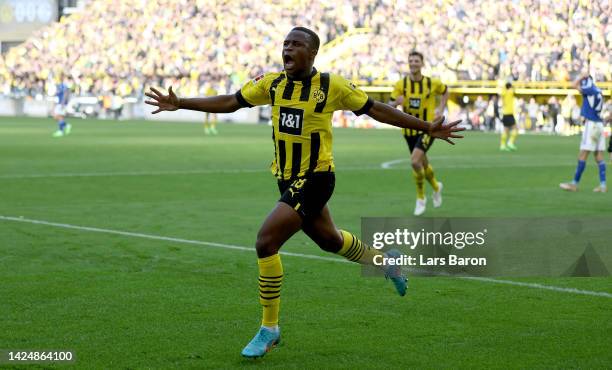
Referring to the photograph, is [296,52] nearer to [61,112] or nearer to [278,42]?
[61,112]

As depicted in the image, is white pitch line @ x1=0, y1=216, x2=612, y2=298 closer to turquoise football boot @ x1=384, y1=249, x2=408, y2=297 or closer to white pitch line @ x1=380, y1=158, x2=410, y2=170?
turquoise football boot @ x1=384, y1=249, x2=408, y2=297

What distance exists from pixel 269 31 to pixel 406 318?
187 feet

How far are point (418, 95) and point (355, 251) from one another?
8215 mm

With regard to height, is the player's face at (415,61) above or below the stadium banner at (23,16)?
above

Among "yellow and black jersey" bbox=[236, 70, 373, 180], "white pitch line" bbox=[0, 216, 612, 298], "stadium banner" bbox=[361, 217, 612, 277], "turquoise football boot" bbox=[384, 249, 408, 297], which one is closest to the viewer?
"yellow and black jersey" bbox=[236, 70, 373, 180]

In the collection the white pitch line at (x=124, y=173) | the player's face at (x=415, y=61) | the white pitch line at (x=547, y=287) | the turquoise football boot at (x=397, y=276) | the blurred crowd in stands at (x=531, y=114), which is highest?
the player's face at (x=415, y=61)

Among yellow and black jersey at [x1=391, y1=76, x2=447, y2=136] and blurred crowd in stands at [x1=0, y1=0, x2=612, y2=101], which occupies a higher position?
yellow and black jersey at [x1=391, y1=76, x2=447, y2=136]

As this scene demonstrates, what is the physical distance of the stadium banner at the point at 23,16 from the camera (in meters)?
93.2

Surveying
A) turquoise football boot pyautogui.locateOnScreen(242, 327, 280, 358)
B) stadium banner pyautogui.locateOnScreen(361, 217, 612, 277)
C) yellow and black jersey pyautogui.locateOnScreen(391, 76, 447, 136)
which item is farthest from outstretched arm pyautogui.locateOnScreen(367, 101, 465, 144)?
yellow and black jersey pyautogui.locateOnScreen(391, 76, 447, 136)

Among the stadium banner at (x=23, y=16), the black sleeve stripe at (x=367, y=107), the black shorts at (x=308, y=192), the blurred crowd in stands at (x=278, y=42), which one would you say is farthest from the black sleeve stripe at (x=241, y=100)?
the stadium banner at (x=23, y=16)

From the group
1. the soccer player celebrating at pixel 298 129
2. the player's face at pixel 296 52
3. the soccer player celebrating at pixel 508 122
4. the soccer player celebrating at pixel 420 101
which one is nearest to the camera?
the soccer player celebrating at pixel 298 129

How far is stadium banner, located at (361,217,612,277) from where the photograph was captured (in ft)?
33.4

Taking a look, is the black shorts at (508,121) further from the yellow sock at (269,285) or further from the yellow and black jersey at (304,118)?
the yellow sock at (269,285)

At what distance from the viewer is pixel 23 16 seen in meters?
94.7
